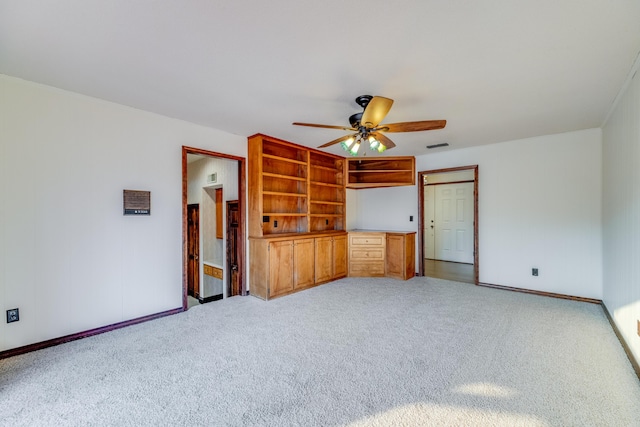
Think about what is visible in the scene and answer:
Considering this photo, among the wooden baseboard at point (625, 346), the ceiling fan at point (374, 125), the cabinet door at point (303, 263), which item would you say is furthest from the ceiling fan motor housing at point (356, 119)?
the wooden baseboard at point (625, 346)

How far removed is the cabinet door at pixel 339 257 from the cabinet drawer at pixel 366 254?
164mm

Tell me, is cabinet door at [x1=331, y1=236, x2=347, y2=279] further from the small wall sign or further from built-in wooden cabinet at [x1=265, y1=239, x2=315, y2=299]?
the small wall sign

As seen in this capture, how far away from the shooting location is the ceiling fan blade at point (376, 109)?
226 centimetres

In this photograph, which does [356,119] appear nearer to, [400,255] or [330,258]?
[330,258]

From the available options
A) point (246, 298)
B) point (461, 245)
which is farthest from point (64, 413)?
point (461, 245)

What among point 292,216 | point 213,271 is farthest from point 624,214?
point 213,271

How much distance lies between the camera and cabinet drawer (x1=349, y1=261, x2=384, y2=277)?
17.5ft

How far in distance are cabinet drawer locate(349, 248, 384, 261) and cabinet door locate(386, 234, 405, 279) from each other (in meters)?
0.16

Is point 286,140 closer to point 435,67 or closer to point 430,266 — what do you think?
point 435,67

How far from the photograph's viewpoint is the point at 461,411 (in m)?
1.71

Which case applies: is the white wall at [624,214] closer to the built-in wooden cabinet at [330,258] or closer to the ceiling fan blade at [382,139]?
the ceiling fan blade at [382,139]

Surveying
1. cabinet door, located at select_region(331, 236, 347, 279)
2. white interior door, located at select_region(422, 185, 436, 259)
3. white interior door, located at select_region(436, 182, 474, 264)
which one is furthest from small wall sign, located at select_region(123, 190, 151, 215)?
white interior door, located at select_region(436, 182, 474, 264)

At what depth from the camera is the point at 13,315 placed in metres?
2.45

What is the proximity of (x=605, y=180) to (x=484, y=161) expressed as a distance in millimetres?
1505
